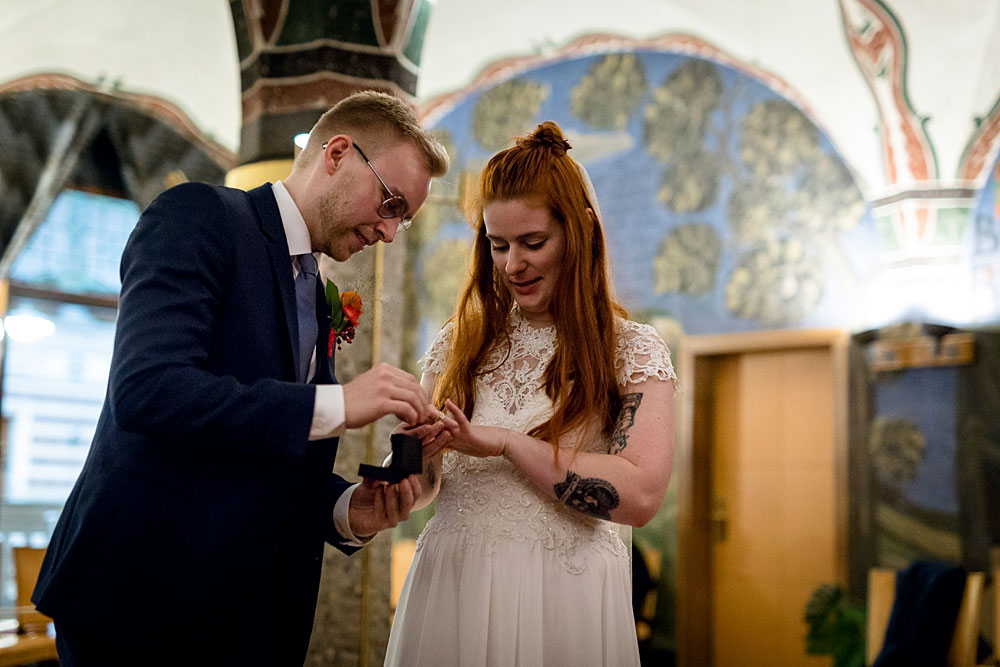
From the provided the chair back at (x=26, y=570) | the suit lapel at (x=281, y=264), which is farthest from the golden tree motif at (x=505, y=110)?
the suit lapel at (x=281, y=264)

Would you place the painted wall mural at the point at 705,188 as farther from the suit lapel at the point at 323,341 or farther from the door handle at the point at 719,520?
the suit lapel at the point at 323,341

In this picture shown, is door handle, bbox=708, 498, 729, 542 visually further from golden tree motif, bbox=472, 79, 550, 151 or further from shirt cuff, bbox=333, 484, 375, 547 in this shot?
shirt cuff, bbox=333, 484, 375, 547

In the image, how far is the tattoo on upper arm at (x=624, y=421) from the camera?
2.05m

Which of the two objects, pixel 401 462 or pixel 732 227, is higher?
pixel 732 227

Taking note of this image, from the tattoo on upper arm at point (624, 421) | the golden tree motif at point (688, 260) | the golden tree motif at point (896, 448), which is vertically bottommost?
the golden tree motif at point (896, 448)

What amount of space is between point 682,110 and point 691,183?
2.03 feet

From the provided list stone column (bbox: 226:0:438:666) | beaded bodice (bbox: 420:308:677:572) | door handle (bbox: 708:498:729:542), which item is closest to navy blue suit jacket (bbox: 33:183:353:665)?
beaded bodice (bbox: 420:308:677:572)

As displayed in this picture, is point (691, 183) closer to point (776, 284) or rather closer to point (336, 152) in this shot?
point (776, 284)

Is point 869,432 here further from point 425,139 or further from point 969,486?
point 425,139

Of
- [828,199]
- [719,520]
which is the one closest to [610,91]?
[828,199]

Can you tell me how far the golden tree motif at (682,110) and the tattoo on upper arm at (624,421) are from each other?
601 centimetres

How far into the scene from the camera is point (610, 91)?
8250 millimetres

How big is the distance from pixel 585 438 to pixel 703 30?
240 inches

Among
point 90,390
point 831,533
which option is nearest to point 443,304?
point 90,390
